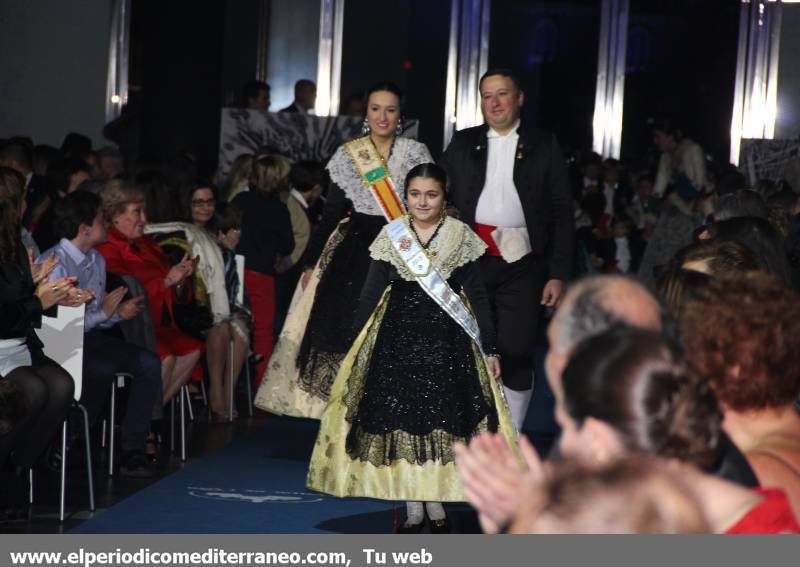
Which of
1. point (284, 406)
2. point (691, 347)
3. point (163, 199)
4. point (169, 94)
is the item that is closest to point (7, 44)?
point (169, 94)

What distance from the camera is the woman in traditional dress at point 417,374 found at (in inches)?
206

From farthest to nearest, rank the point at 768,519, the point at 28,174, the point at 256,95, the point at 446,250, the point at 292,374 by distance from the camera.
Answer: the point at 256,95 < the point at 28,174 < the point at 292,374 < the point at 446,250 < the point at 768,519

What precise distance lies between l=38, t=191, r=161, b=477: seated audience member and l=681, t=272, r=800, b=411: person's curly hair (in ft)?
12.5

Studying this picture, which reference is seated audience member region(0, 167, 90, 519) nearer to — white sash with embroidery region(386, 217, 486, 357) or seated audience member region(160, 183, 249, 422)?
white sash with embroidery region(386, 217, 486, 357)

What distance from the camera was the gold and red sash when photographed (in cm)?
641

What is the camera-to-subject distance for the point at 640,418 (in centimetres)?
174

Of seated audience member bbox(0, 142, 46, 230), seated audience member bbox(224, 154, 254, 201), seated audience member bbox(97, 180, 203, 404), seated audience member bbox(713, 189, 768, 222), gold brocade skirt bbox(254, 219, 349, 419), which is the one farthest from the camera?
seated audience member bbox(224, 154, 254, 201)

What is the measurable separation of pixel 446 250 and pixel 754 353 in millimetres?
2954

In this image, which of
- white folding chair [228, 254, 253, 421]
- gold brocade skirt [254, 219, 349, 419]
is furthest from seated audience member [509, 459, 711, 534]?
white folding chair [228, 254, 253, 421]

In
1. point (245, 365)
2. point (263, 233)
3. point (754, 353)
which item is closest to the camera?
point (754, 353)

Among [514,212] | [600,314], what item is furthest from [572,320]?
[514,212]

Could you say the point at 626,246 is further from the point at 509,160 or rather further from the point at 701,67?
the point at 509,160

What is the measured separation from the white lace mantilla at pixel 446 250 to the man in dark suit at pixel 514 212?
0.44 metres

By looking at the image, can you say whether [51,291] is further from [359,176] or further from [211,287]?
[211,287]
